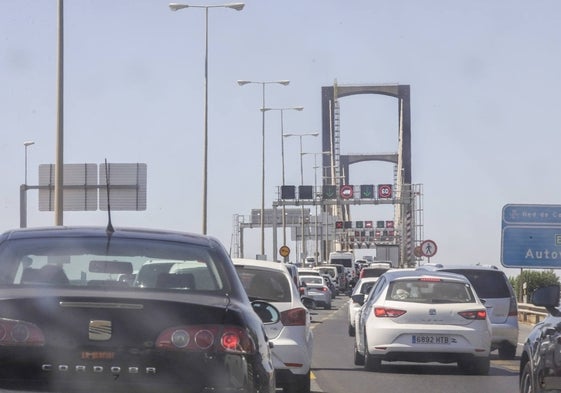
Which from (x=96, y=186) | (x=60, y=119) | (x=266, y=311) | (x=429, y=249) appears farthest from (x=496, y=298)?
(x=429, y=249)

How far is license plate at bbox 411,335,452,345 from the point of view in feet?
60.8

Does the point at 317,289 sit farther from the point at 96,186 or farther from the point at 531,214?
the point at 531,214

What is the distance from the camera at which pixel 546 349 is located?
400 inches

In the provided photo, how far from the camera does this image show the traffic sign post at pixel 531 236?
1260 inches

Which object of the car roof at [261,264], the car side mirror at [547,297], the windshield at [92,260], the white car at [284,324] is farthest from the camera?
the car roof at [261,264]

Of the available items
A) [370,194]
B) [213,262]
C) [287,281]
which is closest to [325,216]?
[370,194]

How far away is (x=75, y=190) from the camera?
1550 inches

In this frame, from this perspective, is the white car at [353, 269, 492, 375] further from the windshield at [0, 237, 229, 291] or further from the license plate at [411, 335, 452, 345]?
the windshield at [0, 237, 229, 291]

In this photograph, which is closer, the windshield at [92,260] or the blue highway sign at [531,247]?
the windshield at [92,260]

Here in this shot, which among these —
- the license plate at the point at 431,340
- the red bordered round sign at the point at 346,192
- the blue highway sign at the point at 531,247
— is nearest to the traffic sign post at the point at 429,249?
the blue highway sign at the point at 531,247

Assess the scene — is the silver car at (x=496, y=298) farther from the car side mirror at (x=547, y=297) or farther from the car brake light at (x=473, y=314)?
the car side mirror at (x=547, y=297)

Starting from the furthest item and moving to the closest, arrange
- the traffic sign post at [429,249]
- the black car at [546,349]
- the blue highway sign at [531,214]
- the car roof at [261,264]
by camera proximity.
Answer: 1. the traffic sign post at [429,249]
2. the blue highway sign at [531,214]
3. the car roof at [261,264]
4. the black car at [546,349]

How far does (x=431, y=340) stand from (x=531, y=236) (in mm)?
14323

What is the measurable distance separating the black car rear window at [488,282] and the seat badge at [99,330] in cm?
1696
